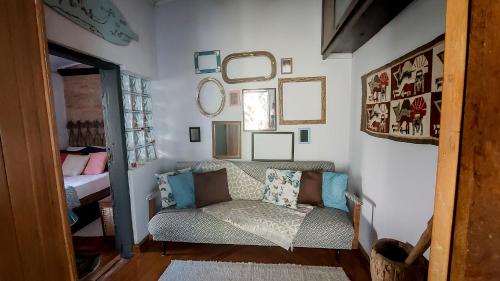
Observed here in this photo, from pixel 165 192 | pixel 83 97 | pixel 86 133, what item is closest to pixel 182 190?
pixel 165 192

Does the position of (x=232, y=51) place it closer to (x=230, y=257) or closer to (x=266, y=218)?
(x=266, y=218)

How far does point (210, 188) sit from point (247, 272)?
894 mm

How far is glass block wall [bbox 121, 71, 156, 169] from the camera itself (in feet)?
7.57

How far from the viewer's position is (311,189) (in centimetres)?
228

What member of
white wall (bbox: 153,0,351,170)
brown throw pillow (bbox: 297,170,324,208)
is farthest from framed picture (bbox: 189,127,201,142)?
brown throw pillow (bbox: 297,170,324,208)

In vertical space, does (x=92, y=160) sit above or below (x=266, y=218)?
above

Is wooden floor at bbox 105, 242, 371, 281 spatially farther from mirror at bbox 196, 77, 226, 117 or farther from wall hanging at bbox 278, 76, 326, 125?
mirror at bbox 196, 77, 226, 117

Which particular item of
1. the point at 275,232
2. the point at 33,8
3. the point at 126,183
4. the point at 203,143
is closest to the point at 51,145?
the point at 33,8

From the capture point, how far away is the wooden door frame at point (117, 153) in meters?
2.11

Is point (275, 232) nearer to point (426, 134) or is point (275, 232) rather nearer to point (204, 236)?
point (204, 236)

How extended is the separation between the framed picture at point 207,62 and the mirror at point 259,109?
49 cm

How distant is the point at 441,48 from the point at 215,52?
2180mm

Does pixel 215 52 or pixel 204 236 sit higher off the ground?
pixel 215 52

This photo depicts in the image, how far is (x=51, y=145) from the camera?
78 cm
